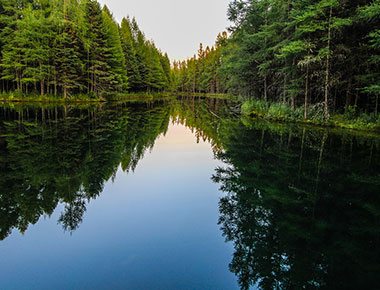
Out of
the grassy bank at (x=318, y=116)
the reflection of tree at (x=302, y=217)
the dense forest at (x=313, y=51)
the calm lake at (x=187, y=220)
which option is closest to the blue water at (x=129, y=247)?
the calm lake at (x=187, y=220)

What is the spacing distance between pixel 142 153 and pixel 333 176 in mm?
6883

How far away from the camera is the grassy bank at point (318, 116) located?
14812mm

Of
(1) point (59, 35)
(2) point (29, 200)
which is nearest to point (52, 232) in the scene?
(2) point (29, 200)

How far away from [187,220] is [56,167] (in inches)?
182

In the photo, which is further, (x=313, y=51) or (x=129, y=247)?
(x=313, y=51)

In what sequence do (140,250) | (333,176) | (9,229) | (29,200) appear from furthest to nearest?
(333,176)
(29,200)
(9,229)
(140,250)

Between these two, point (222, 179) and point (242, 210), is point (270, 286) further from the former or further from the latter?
point (222, 179)

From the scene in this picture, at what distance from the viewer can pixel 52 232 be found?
158 inches

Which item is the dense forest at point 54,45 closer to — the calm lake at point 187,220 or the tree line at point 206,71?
the calm lake at point 187,220

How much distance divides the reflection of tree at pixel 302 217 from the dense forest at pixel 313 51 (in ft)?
28.0

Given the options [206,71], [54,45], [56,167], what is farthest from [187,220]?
[206,71]

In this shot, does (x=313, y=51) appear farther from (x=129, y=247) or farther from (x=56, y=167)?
(x=129, y=247)

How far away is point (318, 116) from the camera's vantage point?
1719cm

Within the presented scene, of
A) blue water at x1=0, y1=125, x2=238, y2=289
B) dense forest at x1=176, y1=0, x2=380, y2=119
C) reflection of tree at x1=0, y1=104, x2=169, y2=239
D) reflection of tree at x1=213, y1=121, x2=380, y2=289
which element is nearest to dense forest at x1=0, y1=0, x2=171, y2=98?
dense forest at x1=176, y1=0, x2=380, y2=119
